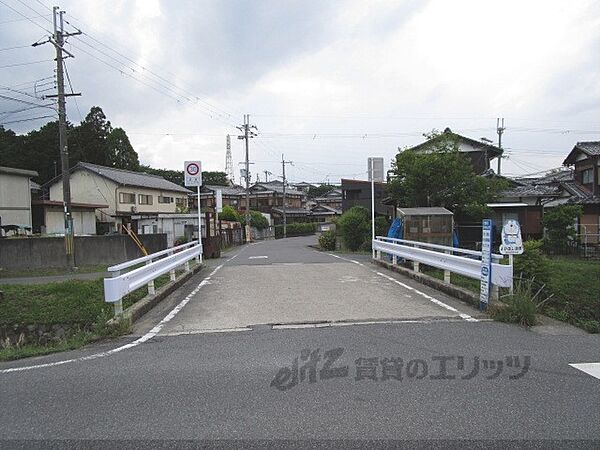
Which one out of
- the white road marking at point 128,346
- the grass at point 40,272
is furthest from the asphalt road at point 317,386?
the grass at point 40,272

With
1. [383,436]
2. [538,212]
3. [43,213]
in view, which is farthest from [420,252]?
[43,213]

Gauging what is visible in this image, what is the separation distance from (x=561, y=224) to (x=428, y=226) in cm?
1303

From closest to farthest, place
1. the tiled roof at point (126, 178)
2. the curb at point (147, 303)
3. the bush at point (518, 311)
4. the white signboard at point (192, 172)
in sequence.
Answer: the bush at point (518, 311), the curb at point (147, 303), the white signboard at point (192, 172), the tiled roof at point (126, 178)

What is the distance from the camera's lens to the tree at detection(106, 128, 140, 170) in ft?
182

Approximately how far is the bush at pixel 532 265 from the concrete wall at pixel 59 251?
2028 cm

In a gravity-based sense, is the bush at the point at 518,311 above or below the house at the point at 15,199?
below

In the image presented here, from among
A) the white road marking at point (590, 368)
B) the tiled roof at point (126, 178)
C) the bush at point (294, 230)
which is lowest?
the bush at point (294, 230)

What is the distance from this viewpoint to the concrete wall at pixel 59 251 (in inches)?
855

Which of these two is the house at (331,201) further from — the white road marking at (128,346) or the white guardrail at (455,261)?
the white road marking at (128,346)

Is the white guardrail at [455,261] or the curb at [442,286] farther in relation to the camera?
the curb at [442,286]

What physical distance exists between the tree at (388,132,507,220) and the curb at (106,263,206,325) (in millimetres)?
14409

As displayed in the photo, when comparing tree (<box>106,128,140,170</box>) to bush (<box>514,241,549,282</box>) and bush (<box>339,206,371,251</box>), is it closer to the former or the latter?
bush (<box>339,206,371,251</box>)

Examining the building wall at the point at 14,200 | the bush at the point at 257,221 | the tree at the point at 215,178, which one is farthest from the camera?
the tree at the point at 215,178

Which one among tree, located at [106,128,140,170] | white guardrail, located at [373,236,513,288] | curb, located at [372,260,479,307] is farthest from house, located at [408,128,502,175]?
tree, located at [106,128,140,170]
